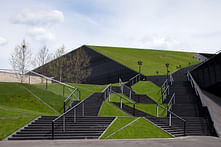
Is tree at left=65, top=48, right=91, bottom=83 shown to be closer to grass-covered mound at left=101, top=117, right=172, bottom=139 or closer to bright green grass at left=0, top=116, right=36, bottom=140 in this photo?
bright green grass at left=0, top=116, right=36, bottom=140

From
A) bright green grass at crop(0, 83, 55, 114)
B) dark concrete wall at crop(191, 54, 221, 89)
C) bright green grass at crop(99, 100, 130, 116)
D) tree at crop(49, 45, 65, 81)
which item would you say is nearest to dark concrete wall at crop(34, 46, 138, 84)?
tree at crop(49, 45, 65, 81)

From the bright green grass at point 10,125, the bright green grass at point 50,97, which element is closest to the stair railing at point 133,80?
the bright green grass at point 50,97

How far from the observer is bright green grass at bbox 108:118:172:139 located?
553 inches

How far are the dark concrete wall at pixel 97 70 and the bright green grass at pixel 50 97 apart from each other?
22388 mm

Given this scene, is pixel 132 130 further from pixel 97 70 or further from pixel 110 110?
pixel 97 70

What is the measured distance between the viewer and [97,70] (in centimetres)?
4847

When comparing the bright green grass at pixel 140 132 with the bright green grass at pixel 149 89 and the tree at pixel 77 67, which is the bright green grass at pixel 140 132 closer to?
the bright green grass at pixel 149 89

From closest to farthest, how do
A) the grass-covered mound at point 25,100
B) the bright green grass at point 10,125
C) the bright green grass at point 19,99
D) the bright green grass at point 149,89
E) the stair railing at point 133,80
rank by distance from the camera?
the bright green grass at point 10,125, the grass-covered mound at point 25,100, the bright green grass at point 19,99, the bright green grass at point 149,89, the stair railing at point 133,80

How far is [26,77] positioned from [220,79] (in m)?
16.5

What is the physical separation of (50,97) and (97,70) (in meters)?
27.3

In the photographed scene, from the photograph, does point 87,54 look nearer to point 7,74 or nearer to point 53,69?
point 53,69

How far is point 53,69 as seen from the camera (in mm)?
46375

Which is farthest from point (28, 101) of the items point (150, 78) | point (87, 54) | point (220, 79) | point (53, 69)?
point (87, 54)

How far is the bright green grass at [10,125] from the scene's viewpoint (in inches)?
524
